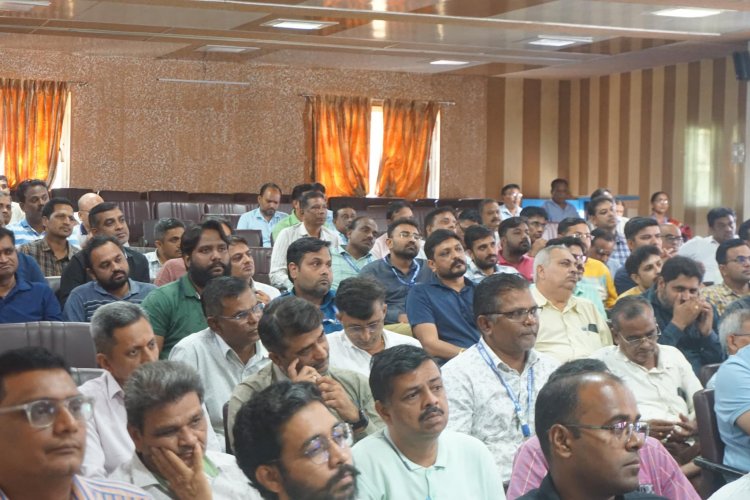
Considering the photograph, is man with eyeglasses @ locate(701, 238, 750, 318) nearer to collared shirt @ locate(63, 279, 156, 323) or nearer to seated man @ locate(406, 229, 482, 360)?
seated man @ locate(406, 229, 482, 360)

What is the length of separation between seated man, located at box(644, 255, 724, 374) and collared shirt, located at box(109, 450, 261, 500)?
290 cm

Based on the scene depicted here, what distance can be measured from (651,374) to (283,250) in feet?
11.6

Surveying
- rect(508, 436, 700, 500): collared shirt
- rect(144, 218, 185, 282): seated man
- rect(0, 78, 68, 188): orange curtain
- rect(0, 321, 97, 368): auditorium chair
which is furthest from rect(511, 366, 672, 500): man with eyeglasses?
rect(0, 78, 68, 188): orange curtain

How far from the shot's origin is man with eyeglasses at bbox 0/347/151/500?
193 centimetres

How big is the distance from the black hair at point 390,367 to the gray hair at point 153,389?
0.52 metres

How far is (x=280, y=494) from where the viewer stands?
2045mm

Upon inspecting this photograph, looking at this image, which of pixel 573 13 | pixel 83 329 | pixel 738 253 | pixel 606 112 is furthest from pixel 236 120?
pixel 83 329

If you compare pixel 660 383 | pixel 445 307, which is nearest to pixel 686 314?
pixel 660 383

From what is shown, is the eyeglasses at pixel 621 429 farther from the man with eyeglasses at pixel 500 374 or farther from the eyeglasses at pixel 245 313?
the eyeglasses at pixel 245 313

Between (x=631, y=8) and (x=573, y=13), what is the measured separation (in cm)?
58

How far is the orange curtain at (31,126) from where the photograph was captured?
1395 cm

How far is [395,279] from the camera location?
243 inches

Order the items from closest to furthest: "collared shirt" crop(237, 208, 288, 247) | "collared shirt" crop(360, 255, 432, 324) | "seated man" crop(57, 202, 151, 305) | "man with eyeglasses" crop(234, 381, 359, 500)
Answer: "man with eyeglasses" crop(234, 381, 359, 500), "seated man" crop(57, 202, 151, 305), "collared shirt" crop(360, 255, 432, 324), "collared shirt" crop(237, 208, 288, 247)

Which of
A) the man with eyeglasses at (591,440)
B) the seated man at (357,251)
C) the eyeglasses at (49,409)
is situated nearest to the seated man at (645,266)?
the seated man at (357,251)
